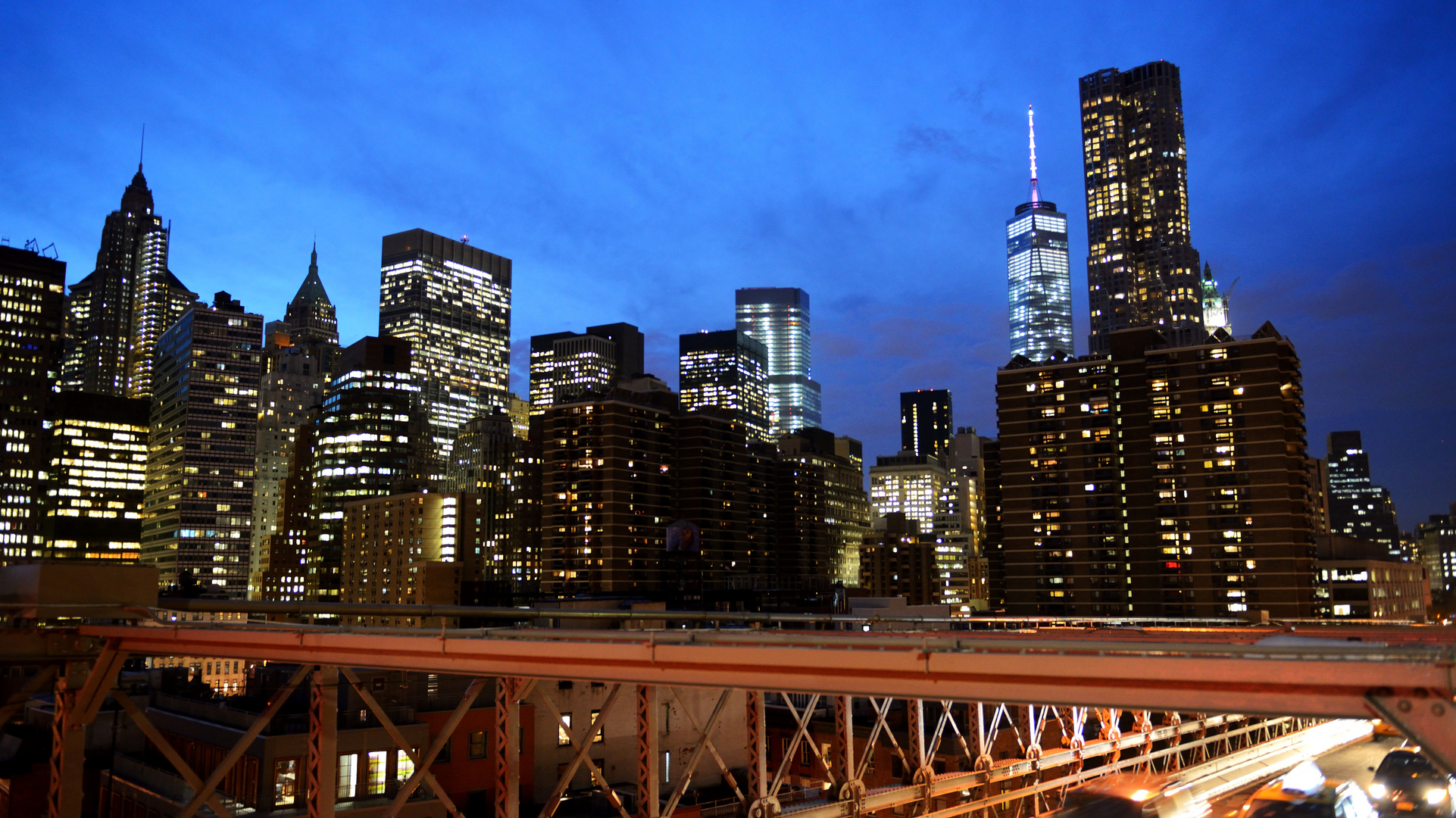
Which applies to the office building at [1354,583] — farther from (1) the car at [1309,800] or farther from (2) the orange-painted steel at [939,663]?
(2) the orange-painted steel at [939,663]

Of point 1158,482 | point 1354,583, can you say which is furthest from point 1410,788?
point 1354,583

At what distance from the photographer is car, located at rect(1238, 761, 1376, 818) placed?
21.0m

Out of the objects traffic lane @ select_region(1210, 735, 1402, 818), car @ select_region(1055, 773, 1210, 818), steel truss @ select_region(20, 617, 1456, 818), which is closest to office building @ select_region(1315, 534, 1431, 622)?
traffic lane @ select_region(1210, 735, 1402, 818)

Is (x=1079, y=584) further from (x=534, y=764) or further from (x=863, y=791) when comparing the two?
(x=863, y=791)

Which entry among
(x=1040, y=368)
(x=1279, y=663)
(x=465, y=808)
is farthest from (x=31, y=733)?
(x=1040, y=368)

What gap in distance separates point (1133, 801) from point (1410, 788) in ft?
26.1

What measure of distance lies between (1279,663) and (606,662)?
310 inches

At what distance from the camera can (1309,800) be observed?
21500 mm

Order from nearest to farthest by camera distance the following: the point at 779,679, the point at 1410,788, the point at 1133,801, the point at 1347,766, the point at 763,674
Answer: the point at 779,679 → the point at 763,674 → the point at 1133,801 → the point at 1410,788 → the point at 1347,766

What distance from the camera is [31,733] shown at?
1160 inches

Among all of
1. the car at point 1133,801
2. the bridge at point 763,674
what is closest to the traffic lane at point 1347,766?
the car at point 1133,801

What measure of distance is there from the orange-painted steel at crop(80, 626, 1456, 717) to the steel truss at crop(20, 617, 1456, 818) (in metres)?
0.02

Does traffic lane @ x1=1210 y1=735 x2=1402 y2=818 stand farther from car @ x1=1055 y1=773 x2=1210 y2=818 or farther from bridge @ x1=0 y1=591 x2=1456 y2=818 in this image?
bridge @ x1=0 y1=591 x2=1456 y2=818

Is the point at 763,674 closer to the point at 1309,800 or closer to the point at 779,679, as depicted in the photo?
the point at 779,679
